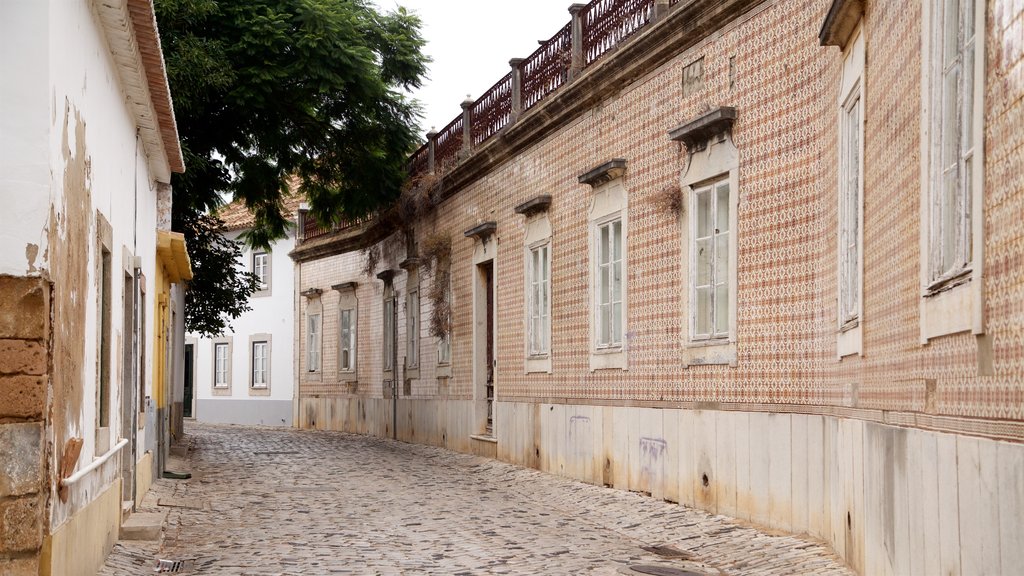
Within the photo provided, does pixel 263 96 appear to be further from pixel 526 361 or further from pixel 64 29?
pixel 64 29

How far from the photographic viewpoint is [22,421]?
5.39 m

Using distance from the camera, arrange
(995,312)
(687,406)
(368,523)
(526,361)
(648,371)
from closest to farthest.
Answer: (995,312), (368,523), (687,406), (648,371), (526,361)

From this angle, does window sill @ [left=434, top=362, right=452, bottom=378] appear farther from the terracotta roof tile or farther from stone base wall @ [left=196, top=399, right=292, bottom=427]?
the terracotta roof tile

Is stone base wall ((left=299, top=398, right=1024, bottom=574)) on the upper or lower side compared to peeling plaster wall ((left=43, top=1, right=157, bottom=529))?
lower

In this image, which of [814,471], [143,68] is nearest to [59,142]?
[143,68]

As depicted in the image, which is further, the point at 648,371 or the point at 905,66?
the point at 648,371

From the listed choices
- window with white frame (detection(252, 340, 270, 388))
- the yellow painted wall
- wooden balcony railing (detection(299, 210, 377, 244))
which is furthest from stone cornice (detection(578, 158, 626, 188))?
window with white frame (detection(252, 340, 270, 388))

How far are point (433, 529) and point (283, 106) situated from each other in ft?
37.8

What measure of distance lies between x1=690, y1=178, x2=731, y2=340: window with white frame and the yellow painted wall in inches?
218

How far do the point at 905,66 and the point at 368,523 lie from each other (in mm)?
6623

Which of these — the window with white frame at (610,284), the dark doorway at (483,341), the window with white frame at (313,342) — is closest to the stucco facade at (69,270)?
the window with white frame at (610,284)

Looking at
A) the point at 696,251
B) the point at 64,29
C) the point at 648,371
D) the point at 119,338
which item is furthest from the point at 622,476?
the point at 64,29

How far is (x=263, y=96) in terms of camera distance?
19.2 meters

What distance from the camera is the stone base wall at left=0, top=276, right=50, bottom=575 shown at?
17.5 ft
